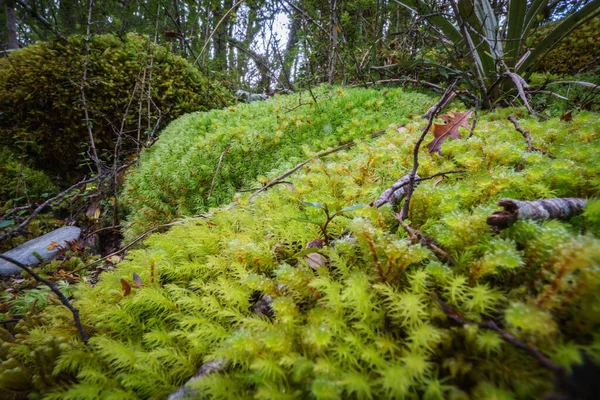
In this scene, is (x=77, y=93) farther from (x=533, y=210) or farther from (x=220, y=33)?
(x=533, y=210)

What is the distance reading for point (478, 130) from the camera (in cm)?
173

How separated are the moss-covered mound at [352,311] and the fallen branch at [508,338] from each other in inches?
0.4

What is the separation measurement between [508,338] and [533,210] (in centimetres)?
41

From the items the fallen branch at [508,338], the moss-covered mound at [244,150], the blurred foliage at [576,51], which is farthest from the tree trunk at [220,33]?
the fallen branch at [508,338]

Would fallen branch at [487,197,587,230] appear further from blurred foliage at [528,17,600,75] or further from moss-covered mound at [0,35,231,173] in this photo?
moss-covered mound at [0,35,231,173]

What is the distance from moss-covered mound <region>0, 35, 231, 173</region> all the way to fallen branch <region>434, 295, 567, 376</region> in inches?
174

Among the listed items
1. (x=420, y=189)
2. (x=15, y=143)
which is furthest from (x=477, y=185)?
(x=15, y=143)

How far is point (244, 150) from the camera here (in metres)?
2.49

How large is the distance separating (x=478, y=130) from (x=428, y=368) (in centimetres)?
166

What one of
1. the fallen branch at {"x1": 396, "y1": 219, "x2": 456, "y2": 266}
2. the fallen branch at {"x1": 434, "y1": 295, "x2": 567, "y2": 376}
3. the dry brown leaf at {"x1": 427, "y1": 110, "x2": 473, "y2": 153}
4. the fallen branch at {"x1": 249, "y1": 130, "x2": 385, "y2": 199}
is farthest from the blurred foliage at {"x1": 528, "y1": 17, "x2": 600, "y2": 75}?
the fallen branch at {"x1": 434, "y1": 295, "x2": 567, "y2": 376}

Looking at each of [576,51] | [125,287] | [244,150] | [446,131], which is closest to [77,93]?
[244,150]

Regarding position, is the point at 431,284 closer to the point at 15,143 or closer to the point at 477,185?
the point at 477,185

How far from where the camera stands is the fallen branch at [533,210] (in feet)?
2.43

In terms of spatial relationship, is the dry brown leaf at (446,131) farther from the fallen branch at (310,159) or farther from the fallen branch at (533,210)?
the fallen branch at (533,210)
